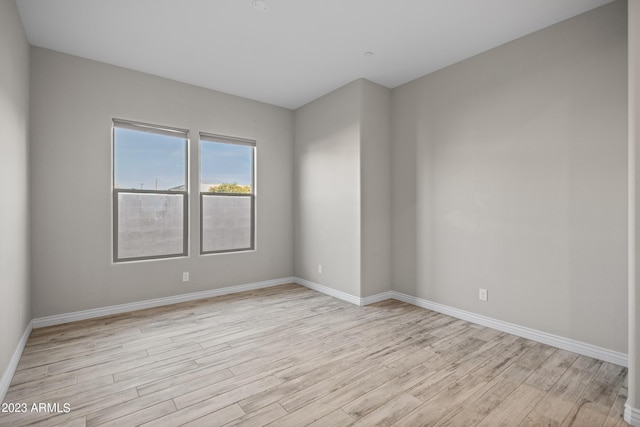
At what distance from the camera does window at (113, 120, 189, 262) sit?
3.81 meters

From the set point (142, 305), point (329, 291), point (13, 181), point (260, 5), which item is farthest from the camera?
point (329, 291)

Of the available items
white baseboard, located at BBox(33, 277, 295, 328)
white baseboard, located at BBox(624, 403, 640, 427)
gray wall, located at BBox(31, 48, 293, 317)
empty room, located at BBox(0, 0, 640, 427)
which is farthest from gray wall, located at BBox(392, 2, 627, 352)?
gray wall, located at BBox(31, 48, 293, 317)

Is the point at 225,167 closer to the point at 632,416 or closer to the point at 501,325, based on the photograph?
the point at 501,325

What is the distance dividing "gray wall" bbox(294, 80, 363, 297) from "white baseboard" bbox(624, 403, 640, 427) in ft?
8.44

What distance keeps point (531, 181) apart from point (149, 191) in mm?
4331

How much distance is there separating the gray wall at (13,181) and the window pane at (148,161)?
882mm

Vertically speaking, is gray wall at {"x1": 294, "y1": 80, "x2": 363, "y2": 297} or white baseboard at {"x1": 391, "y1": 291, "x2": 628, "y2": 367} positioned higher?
gray wall at {"x1": 294, "y1": 80, "x2": 363, "y2": 297}

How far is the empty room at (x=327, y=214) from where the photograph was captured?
2156 mm

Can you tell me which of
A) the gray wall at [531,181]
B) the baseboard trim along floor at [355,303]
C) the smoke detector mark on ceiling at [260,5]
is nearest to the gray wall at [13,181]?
the baseboard trim along floor at [355,303]

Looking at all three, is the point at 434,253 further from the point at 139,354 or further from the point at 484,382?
the point at 139,354

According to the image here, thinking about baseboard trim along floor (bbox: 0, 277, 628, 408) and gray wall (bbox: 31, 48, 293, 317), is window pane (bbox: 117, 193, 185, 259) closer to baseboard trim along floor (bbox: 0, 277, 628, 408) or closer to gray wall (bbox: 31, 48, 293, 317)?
gray wall (bbox: 31, 48, 293, 317)

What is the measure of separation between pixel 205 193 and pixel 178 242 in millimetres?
772

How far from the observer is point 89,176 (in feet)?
11.6

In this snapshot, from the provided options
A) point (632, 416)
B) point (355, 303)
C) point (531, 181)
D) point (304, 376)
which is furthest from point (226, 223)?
point (632, 416)
